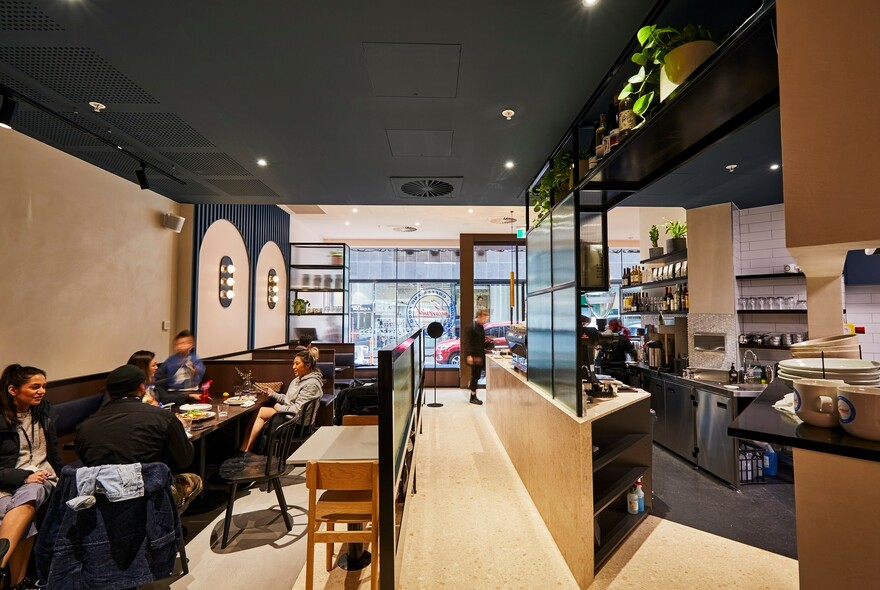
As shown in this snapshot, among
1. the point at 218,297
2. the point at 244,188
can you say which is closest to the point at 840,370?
the point at 244,188

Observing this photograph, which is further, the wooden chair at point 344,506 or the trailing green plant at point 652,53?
the wooden chair at point 344,506

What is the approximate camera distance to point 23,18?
7.13ft

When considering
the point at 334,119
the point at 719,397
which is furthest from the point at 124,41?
the point at 719,397

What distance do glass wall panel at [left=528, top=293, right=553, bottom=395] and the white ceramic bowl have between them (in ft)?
7.95

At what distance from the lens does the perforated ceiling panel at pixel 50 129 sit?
327cm

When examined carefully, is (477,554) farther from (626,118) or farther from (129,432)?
(626,118)

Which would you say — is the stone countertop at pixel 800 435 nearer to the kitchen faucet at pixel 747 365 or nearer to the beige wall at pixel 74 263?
the kitchen faucet at pixel 747 365

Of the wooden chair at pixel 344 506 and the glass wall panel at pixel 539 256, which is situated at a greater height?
the glass wall panel at pixel 539 256

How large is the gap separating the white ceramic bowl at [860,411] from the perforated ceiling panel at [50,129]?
4.83 metres

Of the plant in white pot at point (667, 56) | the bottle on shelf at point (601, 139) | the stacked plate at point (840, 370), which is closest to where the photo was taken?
the stacked plate at point (840, 370)

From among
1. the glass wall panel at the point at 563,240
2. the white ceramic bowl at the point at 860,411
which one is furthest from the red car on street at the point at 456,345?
the white ceramic bowl at the point at 860,411

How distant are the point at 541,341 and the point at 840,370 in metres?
2.57

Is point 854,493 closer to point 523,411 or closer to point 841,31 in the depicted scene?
point 841,31

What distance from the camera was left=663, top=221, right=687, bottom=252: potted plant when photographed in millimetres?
5695
